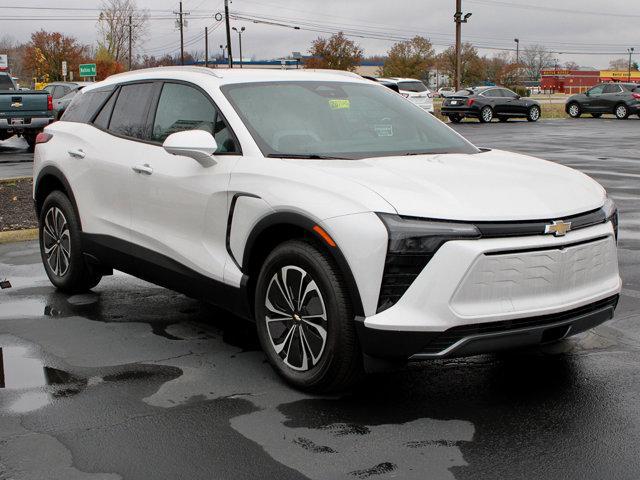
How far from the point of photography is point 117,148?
20.6 ft

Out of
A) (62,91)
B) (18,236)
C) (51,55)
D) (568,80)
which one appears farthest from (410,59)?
(18,236)

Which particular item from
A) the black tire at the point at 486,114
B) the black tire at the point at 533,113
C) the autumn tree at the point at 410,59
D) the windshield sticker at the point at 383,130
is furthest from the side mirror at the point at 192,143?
the autumn tree at the point at 410,59

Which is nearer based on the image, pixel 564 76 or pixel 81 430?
pixel 81 430

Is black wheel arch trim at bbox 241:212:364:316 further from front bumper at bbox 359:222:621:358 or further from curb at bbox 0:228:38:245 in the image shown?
curb at bbox 0:228:38:245

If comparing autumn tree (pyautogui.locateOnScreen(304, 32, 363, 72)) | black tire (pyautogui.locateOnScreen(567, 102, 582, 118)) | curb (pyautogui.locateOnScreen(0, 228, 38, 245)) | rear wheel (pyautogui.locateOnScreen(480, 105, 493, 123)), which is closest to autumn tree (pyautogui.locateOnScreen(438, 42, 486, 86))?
autumn tree (pyautogui.locateOnScreen(304, 32, 363, 72))

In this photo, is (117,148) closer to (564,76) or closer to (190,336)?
(190,336)

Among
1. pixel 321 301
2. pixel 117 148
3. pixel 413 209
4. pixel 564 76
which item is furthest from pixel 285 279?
pixel 564 76

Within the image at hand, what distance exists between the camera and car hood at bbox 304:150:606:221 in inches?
167

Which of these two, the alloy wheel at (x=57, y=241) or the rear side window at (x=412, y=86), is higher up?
the rear side window at (x=412, y=86)

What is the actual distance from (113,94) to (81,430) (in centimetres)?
318

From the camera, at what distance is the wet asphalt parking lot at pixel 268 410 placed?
3.85 metres

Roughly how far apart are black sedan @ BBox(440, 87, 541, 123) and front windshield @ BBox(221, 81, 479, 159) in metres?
34.0

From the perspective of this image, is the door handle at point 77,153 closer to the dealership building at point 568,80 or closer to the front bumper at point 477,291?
the front bumper at point 477,291

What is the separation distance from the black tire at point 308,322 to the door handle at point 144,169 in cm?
132
